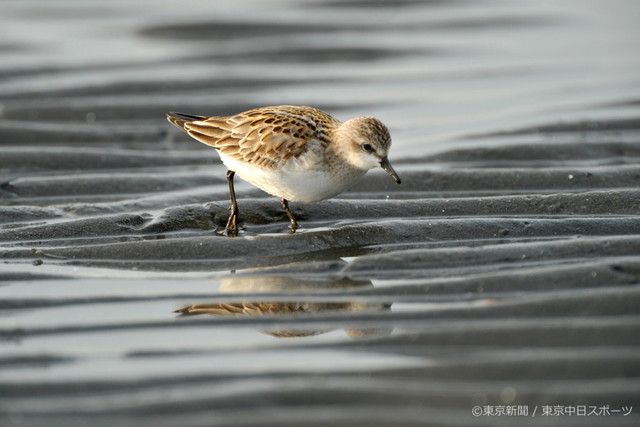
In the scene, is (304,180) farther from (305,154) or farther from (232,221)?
(232,221)

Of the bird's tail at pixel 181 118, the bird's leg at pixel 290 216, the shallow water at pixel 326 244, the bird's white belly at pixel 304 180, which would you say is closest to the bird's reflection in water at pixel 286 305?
the shallow water at pixel 326 244

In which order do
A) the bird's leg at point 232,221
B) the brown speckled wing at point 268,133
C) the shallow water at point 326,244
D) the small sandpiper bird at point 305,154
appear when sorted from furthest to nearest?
the bird's leg at point 232,221
the brown speckled wing at point 268,133
the small sandpiper bird at point 305,154
the shallow water at point 326,244

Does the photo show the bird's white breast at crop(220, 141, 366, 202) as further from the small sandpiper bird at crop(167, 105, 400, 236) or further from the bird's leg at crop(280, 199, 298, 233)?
the bird's leg at crop(280, 199, 298, 233)

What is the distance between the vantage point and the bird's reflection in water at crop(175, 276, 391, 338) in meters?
4.93

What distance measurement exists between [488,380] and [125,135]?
6.07m

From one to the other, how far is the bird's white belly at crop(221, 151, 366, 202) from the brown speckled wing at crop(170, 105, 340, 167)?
0.08 m

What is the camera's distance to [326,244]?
645cm

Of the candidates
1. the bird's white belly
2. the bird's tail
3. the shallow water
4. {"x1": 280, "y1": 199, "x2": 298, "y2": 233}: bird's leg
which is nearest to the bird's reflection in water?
the shallow water

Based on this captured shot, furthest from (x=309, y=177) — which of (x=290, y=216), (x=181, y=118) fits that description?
(x=181, y=118)

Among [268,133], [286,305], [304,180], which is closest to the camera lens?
[286,305]

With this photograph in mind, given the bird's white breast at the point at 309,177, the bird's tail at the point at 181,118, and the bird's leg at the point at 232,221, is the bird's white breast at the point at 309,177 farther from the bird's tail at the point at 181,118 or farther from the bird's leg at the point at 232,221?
the bird's tail at the point at 181,118

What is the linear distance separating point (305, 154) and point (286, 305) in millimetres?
1638

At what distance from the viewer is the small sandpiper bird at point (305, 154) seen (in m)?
6.60

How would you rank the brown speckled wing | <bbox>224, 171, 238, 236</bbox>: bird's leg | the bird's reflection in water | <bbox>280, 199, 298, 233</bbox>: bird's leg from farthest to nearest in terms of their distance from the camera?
<bbox>280, 199, 298, 233</bbox>: bird's leg < <bbox>224, 171, 238, 236</bbox>: bird's leg < the brown speckled wing < the bird's reflection in water
